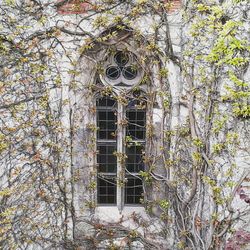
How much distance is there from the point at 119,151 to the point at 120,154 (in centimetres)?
12

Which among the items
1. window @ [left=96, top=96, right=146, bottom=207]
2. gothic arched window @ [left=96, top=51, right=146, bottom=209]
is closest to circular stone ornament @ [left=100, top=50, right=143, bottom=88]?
gothic arched window @ [left=96, top=51, right=146, bottom=209]

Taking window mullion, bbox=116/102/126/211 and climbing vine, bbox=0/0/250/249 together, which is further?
window mullion, bbox=116/102/126/211

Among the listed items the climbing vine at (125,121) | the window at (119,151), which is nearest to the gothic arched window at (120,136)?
the window at (119,151)

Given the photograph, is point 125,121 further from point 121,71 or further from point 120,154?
point 121,71

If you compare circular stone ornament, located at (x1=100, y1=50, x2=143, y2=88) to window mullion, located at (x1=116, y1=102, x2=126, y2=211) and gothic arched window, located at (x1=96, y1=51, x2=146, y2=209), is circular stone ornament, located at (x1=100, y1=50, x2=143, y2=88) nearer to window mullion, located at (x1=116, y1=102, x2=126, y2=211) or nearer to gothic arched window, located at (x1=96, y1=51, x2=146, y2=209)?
gothic arched window, located at (x1=96, y1=51, x2=146, y2=209)

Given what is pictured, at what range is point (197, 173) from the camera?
569cm

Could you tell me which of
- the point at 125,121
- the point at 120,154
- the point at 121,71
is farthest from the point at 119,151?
the point at 121,71

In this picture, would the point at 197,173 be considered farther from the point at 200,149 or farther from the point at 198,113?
the point at 198,113

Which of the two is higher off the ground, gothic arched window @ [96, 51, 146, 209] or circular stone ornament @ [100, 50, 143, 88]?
circular stone ornament @ [100, 50, 143, 88]

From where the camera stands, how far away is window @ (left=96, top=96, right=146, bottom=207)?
598cm

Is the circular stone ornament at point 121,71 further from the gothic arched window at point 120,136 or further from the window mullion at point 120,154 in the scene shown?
the window mullion at point 120,154

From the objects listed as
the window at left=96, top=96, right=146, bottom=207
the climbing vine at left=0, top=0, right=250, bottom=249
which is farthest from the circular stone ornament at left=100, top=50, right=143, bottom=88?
the window at left=96, top=96, right=146, bottom=207

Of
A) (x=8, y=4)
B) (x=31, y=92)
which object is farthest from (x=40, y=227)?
(x=8, y=4)

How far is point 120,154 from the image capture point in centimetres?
589
